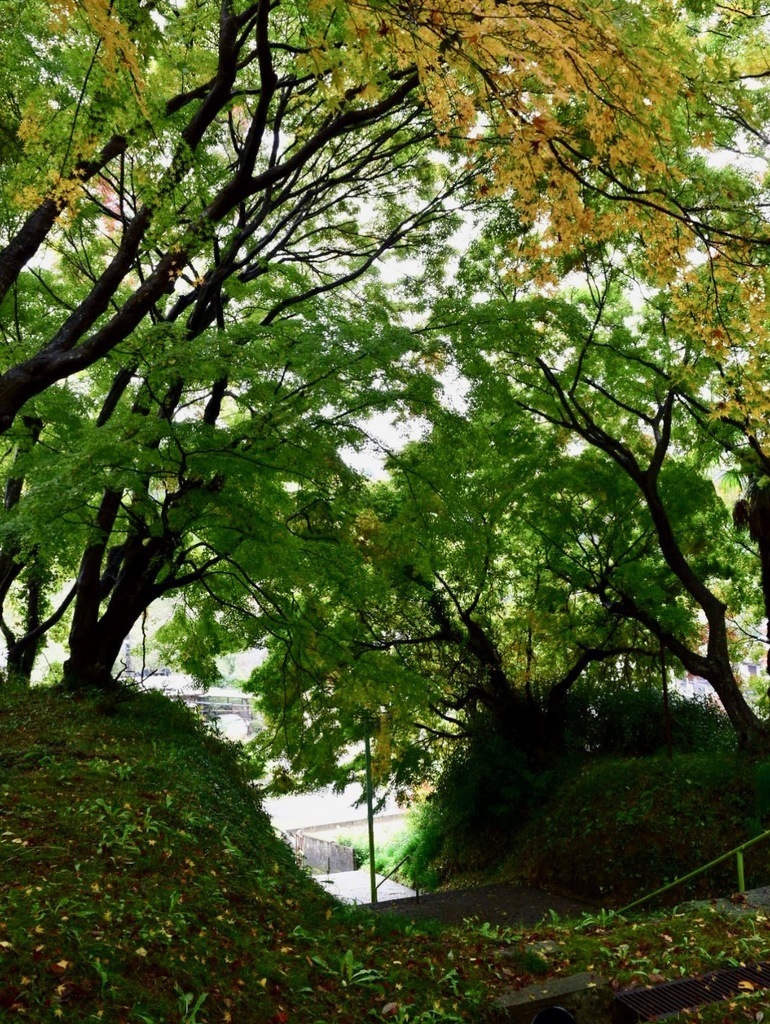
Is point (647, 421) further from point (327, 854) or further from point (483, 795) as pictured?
point (327, 854)

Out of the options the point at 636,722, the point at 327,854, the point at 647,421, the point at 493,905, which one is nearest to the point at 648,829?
the point at 493,905

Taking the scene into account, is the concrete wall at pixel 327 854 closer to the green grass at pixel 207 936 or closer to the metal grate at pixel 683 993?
the green grass at pixel 207 936

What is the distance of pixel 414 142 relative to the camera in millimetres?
9016

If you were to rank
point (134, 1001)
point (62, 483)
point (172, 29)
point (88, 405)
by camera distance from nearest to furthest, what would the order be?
1. point (134, 1001)
2. point (62, 483)
3. point (172, 29)
4. point (88, 405)

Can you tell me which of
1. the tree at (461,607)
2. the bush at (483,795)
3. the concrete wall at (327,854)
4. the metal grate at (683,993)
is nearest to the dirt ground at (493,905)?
the bush at (483,795)

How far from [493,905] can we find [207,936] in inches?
324

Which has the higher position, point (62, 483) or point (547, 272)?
point (547, 272)

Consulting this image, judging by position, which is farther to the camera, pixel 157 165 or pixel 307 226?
pixel 307 226

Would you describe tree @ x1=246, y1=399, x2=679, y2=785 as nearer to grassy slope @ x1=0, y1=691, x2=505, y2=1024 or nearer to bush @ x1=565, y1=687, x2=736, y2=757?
bush @ x1=565, y1=687, x2=736, y2=757

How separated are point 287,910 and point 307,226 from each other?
853 cm

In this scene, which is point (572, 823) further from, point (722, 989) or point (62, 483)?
point (62, 483)

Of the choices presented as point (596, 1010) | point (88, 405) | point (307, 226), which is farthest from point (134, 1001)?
point (307, 226)

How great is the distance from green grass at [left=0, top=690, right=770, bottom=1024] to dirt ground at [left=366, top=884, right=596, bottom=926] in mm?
4834

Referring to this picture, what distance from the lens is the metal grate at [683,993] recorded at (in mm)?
3645
